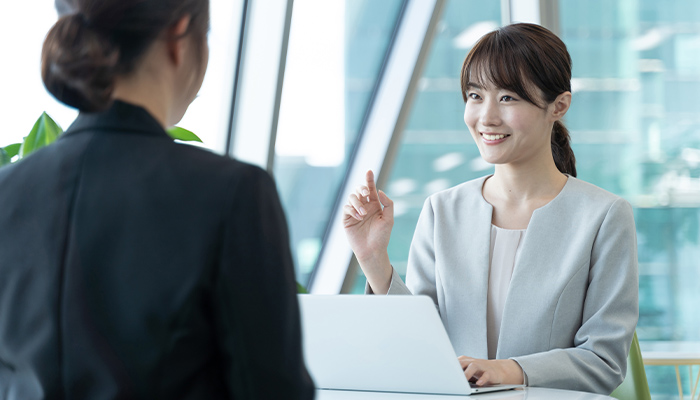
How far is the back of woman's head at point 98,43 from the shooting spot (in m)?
0.52

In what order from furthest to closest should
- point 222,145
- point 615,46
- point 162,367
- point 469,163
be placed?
point 469,163 < point 615,46 < point 222,145 < point 162,367

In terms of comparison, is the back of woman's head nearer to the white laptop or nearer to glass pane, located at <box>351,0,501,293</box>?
the white laptop

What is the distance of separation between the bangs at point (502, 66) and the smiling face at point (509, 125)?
0.02 meters

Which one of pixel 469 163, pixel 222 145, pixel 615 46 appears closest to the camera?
pixel 222 145

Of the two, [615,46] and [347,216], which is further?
Answer: [615,46]

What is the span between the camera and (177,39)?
0.55m

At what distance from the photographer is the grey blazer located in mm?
1260

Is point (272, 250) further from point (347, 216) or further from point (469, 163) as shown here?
point (469, 163)

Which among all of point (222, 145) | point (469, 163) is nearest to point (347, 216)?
point (222, 145)

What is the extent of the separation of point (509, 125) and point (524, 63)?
0.14 metres

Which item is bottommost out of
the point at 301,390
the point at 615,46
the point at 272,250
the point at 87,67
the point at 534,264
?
the point at 534,264

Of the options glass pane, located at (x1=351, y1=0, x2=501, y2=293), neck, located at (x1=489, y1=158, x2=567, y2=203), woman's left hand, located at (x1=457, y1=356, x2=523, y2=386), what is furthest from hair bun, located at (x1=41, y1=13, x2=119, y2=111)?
glass pane, located at (x1=351, y1=0, x2=501, y2=293)

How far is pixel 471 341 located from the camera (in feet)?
4.68

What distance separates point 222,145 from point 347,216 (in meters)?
1.28
